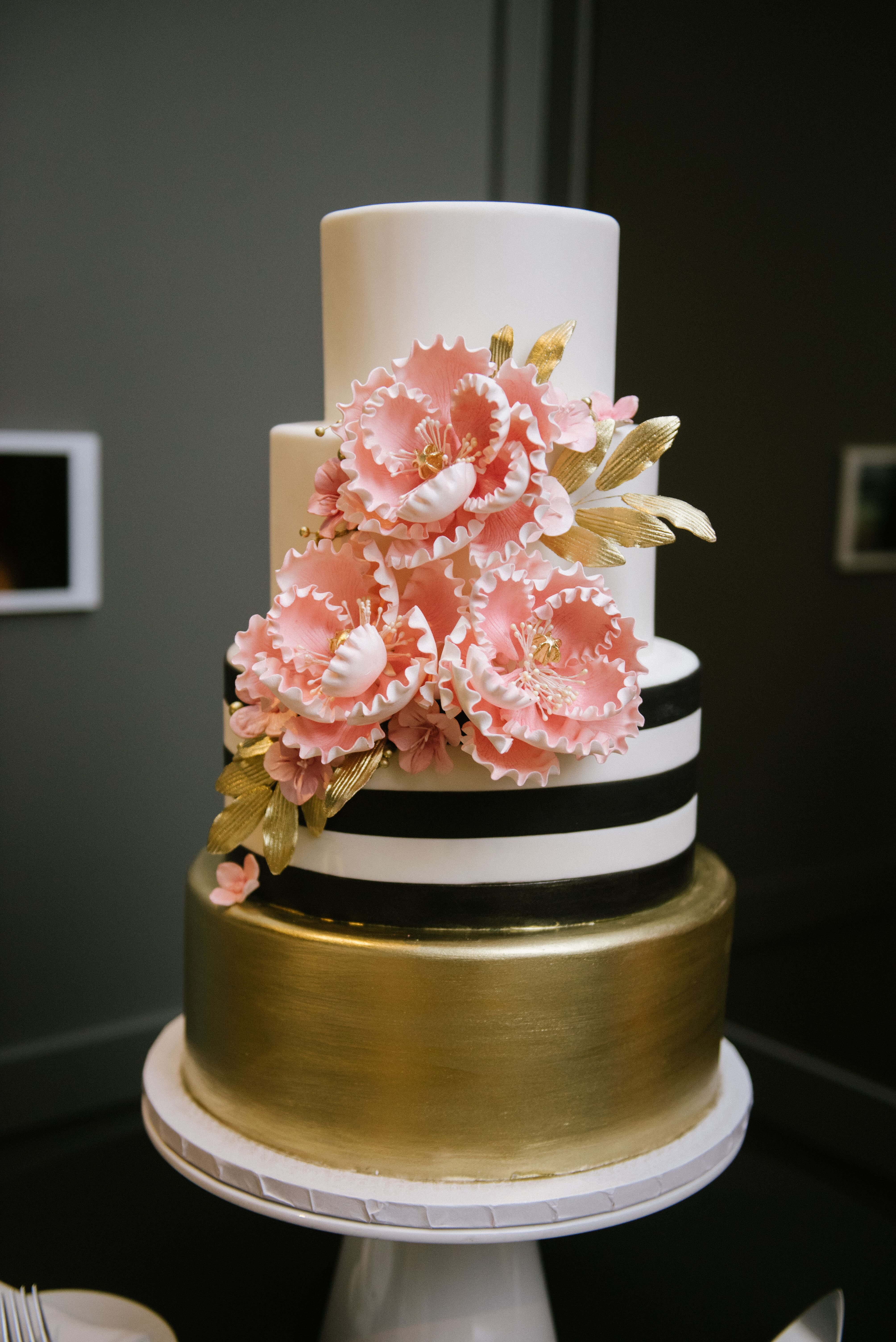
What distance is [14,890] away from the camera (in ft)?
5.25

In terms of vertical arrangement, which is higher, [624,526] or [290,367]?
[290,367]

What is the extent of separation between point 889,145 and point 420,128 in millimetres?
725

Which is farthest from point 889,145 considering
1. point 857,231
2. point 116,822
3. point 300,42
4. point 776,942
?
point 116,822

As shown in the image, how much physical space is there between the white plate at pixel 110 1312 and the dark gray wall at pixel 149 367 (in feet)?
2.18

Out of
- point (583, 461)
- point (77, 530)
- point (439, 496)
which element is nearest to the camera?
Answer: point (439, 496)

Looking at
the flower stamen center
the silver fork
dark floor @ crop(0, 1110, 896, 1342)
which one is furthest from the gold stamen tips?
dark floor @ crop(0, 1110, 896, 1342)

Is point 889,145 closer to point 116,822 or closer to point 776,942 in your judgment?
point 776,942

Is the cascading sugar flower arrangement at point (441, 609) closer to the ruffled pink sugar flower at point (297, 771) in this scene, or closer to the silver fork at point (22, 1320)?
the ruffled pink sugar flower at point (297, 771)

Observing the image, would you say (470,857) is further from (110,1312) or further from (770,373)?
(770,373)

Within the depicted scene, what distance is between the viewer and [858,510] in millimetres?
1568

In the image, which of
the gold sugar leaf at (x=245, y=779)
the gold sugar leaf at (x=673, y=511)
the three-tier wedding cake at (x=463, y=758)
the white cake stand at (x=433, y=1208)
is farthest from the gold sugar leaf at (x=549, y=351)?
the white cake stand at (x=433, y=1208)

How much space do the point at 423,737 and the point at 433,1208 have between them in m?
0.31

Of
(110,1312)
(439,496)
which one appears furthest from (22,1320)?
(439,496)

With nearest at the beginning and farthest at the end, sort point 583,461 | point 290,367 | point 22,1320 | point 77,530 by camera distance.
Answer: point 583,461, point 22,1320, point 77,530, point 290,367
